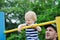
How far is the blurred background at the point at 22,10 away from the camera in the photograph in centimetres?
390

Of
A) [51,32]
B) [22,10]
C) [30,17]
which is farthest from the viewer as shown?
[22,10]

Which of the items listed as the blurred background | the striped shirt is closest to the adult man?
the striped shirt

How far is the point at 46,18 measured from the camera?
12.6ft

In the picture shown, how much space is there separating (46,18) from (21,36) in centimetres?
51

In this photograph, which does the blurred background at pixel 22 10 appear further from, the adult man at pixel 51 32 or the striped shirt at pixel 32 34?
the adult man at pixel 51 32

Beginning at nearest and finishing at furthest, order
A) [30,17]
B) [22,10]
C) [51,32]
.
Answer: [51,32] → [30,17] → [22,10]

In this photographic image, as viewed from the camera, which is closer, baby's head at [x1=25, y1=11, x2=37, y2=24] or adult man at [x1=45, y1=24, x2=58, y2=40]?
adult man at [x1=45, y1=24, x2=58, y2=40]

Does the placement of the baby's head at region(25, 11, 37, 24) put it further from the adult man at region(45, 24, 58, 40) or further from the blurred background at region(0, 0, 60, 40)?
the blurred background at region(0, 0, 60, 40)

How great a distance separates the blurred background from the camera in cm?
390

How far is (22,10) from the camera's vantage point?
5.12 meters

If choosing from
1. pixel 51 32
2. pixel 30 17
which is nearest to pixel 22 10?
pixel 30 17

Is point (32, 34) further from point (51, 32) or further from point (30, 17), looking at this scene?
point (51, 32)

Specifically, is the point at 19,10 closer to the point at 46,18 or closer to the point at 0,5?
the point at 0,5

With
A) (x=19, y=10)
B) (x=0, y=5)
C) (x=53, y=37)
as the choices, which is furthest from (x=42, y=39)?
(x=0, y=5)
